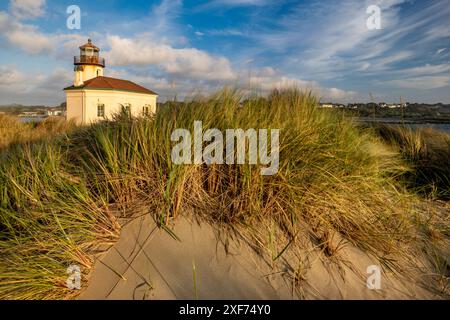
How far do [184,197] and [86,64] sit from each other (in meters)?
42.9

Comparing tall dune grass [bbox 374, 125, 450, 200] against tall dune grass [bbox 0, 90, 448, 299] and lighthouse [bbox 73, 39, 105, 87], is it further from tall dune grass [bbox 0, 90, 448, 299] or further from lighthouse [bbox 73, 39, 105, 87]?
lighthouse [bbox 73, 39, 105, 87]

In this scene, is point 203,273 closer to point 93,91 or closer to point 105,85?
point 93,91

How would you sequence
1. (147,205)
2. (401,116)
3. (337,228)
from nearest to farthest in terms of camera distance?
(147,205)
(337,228)
(401,116)

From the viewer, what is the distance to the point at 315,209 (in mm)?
2713

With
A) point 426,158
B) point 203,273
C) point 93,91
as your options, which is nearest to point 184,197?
point 203,273

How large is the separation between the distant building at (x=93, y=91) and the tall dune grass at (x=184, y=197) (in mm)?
30726

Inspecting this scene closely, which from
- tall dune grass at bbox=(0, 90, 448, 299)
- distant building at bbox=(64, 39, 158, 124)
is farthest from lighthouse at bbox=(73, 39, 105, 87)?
tall dune grass at bbox=(0, 90, 448, 299)

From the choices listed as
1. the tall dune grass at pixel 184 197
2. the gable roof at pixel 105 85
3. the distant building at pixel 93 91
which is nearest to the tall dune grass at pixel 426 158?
the tall dune grass at pixel 184 197

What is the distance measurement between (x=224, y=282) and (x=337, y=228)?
4.44 feet

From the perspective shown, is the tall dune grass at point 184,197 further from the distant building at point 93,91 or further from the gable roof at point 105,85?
the gable roof at point 105,85

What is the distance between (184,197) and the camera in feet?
8.54

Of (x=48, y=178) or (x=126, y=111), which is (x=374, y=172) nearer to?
(x=126, y=111)

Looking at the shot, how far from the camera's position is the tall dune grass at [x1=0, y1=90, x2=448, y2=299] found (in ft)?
7.45
